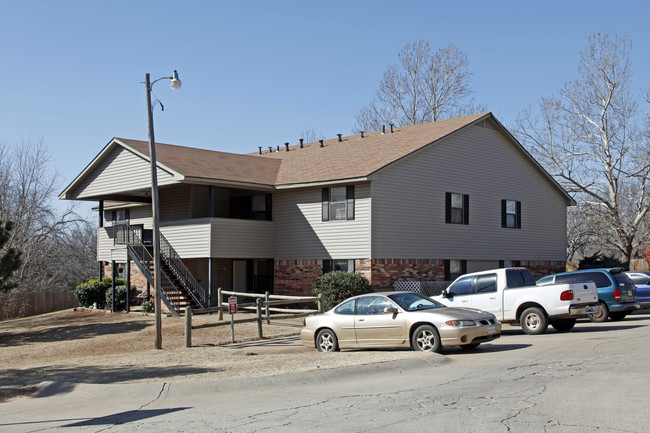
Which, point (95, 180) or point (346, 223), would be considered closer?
point (346, 223)

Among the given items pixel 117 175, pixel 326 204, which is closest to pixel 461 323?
pixel 326 204

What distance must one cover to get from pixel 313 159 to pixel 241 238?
5.80 metres

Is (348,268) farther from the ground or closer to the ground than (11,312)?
farther from the ground

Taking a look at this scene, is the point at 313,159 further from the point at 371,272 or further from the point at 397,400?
the point at 397,400

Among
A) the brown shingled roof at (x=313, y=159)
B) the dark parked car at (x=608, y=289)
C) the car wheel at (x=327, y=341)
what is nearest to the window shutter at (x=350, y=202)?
the brown shingled roof at (x=313, y=159)

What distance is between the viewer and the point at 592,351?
13906mm

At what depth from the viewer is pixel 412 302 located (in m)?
15.7

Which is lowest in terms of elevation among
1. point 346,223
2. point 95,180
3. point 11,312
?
point 11,312

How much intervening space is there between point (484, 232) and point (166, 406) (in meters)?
23.1

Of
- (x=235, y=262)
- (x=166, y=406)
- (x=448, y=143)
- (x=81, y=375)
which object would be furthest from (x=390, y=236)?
(x=166, y=406)

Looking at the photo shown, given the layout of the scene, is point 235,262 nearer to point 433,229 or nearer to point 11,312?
point 433,229

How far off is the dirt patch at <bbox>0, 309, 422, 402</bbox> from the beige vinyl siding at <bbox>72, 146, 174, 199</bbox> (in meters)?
5.73

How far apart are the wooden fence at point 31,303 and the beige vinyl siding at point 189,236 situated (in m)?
11.9

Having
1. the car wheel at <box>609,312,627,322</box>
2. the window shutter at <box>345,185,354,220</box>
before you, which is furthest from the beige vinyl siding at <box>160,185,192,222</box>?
the car wheel at <box>609,312,627,322</box>
